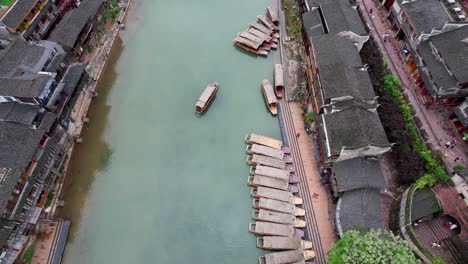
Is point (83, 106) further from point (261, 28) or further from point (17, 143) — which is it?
point (261, 28)

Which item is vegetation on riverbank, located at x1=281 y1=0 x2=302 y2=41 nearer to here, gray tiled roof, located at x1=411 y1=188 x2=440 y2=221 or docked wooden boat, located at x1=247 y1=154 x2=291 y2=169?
docked wooden boat, located at x1=247 y1=154 x2=291 y2=169

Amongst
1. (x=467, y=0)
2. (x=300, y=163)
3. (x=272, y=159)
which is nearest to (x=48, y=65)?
(x=272, y=159)

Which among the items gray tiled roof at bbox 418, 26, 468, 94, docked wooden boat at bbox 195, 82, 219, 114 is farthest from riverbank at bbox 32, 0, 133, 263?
gray tiled roof at bbox 418, 26, 468, 94

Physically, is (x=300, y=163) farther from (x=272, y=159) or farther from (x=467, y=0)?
(x=467, y=0)

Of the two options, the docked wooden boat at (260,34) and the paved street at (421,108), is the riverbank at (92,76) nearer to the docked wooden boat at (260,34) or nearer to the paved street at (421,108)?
the docked wooden boat at (260,34)

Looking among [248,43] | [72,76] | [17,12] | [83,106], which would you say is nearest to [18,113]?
[72,76]

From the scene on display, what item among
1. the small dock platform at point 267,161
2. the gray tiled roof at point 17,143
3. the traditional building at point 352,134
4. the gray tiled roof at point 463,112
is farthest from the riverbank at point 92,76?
the gray tiled roof at point 463,112
